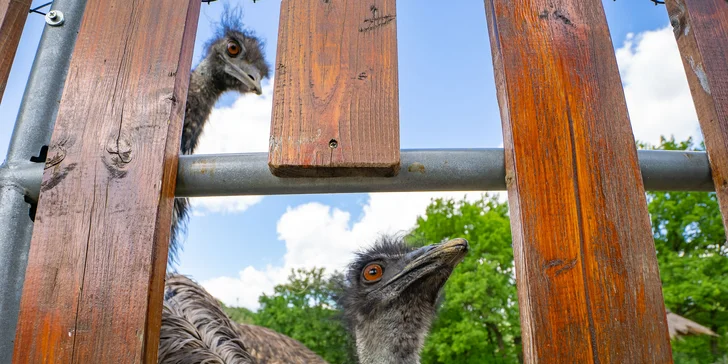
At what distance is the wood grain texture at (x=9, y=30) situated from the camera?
1.82m

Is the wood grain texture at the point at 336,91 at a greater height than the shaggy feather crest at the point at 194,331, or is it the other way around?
the wood grain texture at the point at 336,91

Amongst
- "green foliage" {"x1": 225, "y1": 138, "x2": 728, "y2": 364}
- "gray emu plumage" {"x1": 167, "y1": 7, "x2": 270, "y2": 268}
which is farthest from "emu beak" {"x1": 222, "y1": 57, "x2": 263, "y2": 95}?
"green foliage" {"x1": 225, "y1": 138, "x2": 728, "y2": 364}

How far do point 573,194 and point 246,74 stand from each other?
217 inches

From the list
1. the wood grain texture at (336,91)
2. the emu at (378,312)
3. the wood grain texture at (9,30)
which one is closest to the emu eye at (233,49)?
the emu at (378,312)

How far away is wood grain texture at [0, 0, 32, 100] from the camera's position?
71.5 inches

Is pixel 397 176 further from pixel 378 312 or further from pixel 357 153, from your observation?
pixel 378 312

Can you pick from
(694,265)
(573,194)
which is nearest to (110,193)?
(573,194)

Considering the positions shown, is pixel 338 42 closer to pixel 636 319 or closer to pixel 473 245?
pixel 636 319

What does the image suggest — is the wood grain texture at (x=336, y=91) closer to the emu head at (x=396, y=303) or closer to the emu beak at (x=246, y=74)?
the emu head at (x=396, y=303)

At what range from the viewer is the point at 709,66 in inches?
66.4

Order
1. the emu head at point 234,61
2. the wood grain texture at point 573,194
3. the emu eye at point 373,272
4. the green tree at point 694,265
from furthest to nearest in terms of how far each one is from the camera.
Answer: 1. the green tree at point 694,265
2. the emu head at point 234,61
3. the emu eye at point 373,272
4. the wood grain texture at point 573,194

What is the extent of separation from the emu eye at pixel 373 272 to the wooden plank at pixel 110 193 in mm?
2158

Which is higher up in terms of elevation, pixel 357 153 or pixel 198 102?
pixel 198 102

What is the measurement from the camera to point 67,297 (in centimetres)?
143
